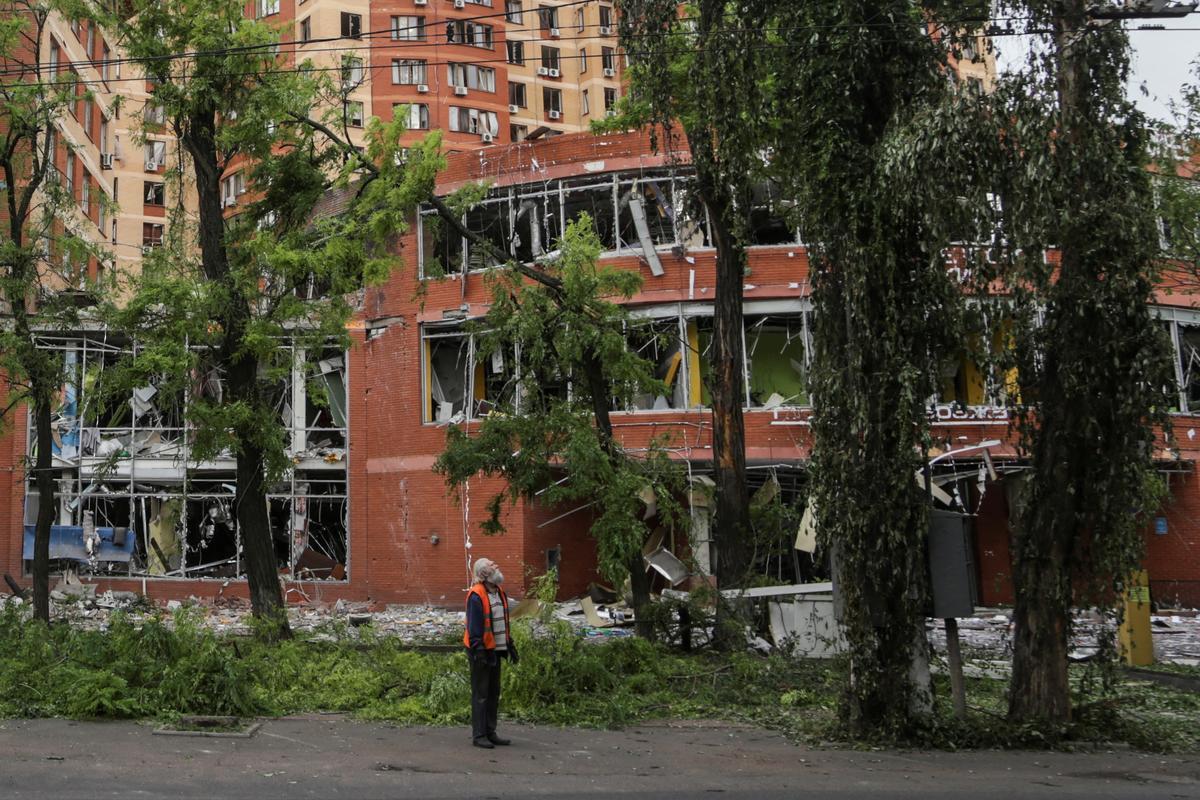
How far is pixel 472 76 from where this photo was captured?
45.4 m

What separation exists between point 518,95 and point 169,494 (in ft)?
91.8

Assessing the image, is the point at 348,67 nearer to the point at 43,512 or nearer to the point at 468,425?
the point at 43,512

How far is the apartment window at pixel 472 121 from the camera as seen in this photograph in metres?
44.8

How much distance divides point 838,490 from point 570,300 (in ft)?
20.8

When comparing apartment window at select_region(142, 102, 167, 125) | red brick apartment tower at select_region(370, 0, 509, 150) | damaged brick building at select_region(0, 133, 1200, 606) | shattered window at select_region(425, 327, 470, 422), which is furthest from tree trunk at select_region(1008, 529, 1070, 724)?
red brick apartment tower at select_region(370, 0, 509, 150)

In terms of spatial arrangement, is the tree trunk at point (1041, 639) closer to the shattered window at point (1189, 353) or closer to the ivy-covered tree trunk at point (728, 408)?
the ivy-covered tree trunk at point (728, 408)

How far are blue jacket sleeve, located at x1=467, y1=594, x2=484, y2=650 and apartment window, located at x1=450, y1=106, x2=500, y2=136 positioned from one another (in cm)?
3734

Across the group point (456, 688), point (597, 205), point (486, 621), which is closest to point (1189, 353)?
point (597, 205)

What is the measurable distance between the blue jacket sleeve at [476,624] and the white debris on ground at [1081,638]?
628 centimetres

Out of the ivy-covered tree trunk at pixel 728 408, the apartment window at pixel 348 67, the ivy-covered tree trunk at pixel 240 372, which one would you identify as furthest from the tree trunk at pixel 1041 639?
the apartment window at pixel 348 67

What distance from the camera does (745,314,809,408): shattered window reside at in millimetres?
23906

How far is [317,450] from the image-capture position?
26.6 m

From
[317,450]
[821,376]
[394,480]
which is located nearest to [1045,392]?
[821,376]

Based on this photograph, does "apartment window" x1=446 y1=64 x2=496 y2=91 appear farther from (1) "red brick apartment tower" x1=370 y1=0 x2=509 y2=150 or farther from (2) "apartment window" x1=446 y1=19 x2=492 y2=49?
(2) "apartment window" x1=446 y1=19 x2=492 y2=49
